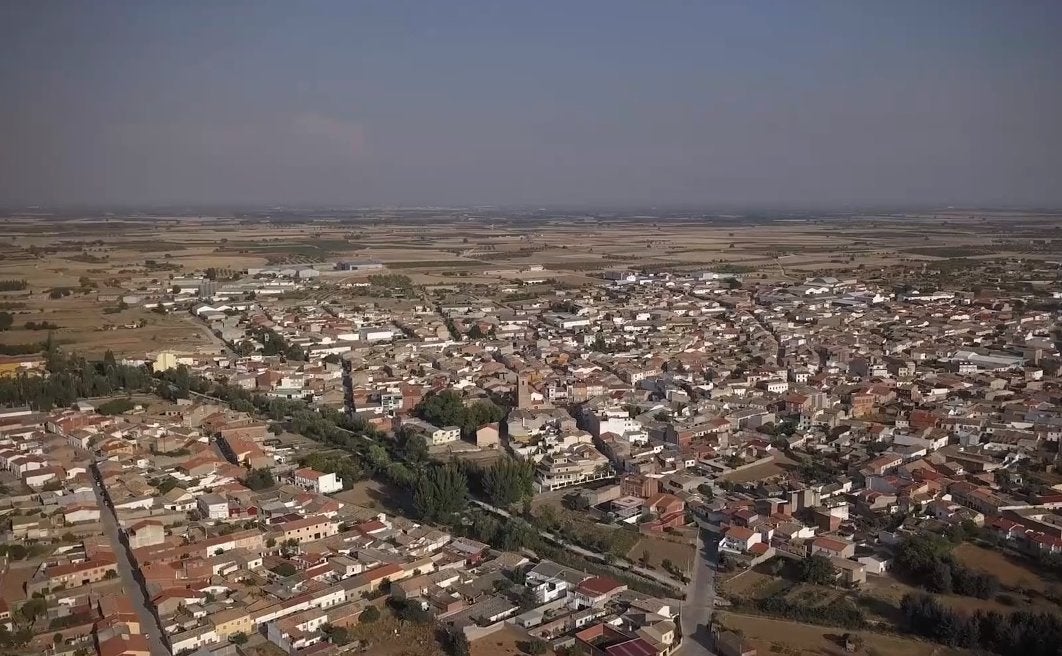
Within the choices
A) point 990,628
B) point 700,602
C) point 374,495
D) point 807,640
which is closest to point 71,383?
point 374,495

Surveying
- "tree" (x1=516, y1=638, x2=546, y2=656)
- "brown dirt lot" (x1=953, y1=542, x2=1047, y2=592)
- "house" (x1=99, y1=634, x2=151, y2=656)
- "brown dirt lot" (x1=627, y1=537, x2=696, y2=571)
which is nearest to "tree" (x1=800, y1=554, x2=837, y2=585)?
"brown dirt lot" (x1=627, y1=537, x2=696, y2=571)

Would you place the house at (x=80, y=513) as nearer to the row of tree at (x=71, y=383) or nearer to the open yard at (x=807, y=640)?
the row of tree at (x=71, y=383)

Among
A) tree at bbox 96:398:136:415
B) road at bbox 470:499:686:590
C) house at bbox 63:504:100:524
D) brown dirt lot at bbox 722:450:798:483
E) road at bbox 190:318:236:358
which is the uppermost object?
tree at bbox 96:398:136:415

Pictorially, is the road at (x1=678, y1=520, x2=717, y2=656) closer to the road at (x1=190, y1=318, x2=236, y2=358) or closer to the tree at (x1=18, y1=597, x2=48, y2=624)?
the tree at (x1=18, y1=597, x2=48, y2=624)

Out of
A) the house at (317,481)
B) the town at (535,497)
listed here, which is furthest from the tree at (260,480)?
the house at (317,481)

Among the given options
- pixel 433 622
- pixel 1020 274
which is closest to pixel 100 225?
pixel 1020 274
